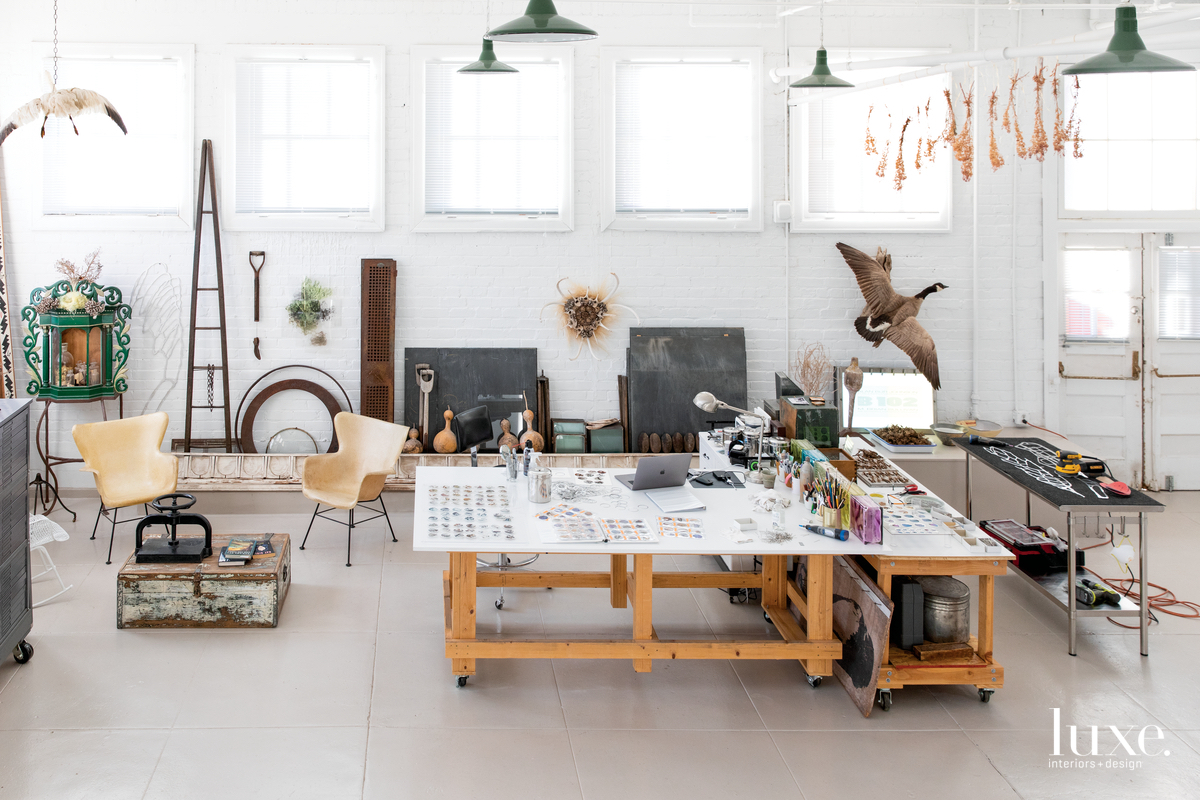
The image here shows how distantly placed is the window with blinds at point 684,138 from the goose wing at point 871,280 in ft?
3.10

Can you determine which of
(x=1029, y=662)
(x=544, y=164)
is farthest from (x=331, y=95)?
(x=1029, y=662)

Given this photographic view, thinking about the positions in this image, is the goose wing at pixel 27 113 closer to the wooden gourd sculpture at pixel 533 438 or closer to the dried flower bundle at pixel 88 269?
the dried flower bundle at pixel 88 269

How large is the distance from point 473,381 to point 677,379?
5.55ft

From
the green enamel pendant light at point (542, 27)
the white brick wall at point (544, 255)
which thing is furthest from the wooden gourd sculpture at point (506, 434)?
the green enamel pendant light at point (542, 27)

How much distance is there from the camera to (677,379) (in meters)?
8.16

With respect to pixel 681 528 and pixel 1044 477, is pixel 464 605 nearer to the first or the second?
pixel 681 528

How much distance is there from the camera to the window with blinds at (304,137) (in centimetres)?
799

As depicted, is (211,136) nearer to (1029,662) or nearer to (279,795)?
(279,795)

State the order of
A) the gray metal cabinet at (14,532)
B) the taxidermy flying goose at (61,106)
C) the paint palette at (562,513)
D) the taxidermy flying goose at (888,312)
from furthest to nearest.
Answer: the taxidermy flying goose at (888,312) < the taxidermy flying goose at (61,106) < the paint palette at (562,513) < the gray metal cabinet at (14,532)

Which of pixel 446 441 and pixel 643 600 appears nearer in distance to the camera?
pixel 643 600

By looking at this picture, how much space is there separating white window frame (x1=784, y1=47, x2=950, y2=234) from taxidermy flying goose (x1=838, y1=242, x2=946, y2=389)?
30 centimetres

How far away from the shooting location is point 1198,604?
5891 mm

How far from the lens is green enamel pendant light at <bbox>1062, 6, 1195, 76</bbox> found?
13.3 feet

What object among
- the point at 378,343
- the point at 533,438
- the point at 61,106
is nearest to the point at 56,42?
the point at 61,106
